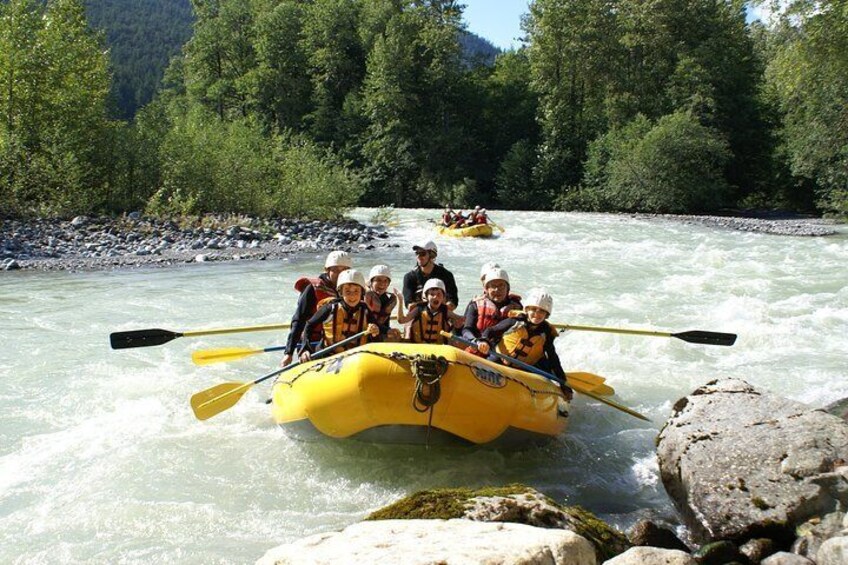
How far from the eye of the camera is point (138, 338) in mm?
5551

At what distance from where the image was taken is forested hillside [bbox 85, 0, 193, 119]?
9281 cm

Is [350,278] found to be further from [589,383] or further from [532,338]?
[589,383]

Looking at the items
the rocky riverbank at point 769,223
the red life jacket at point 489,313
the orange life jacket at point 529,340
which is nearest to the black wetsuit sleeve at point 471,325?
the red life jacket at point 489,313

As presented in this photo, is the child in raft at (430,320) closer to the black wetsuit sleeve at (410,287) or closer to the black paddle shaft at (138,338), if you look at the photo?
the black wetsuit sleeve at (410,287)

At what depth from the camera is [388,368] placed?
408cm

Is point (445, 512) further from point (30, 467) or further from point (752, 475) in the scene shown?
point (30, 467)

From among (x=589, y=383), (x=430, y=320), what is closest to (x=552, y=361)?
(x=589, y=383)

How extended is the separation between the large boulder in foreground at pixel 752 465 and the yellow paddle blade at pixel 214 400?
2.87 meters


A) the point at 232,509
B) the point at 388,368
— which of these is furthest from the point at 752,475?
the point at 232,509

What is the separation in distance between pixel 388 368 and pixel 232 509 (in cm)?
114

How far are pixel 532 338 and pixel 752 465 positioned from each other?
1900 millimetres

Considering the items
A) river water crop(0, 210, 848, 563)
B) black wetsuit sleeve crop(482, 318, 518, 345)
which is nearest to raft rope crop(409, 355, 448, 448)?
river water crop(0, 210, 848, 563)

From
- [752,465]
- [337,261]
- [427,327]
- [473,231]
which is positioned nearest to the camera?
[752,465]

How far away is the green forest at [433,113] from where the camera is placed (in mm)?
16625
